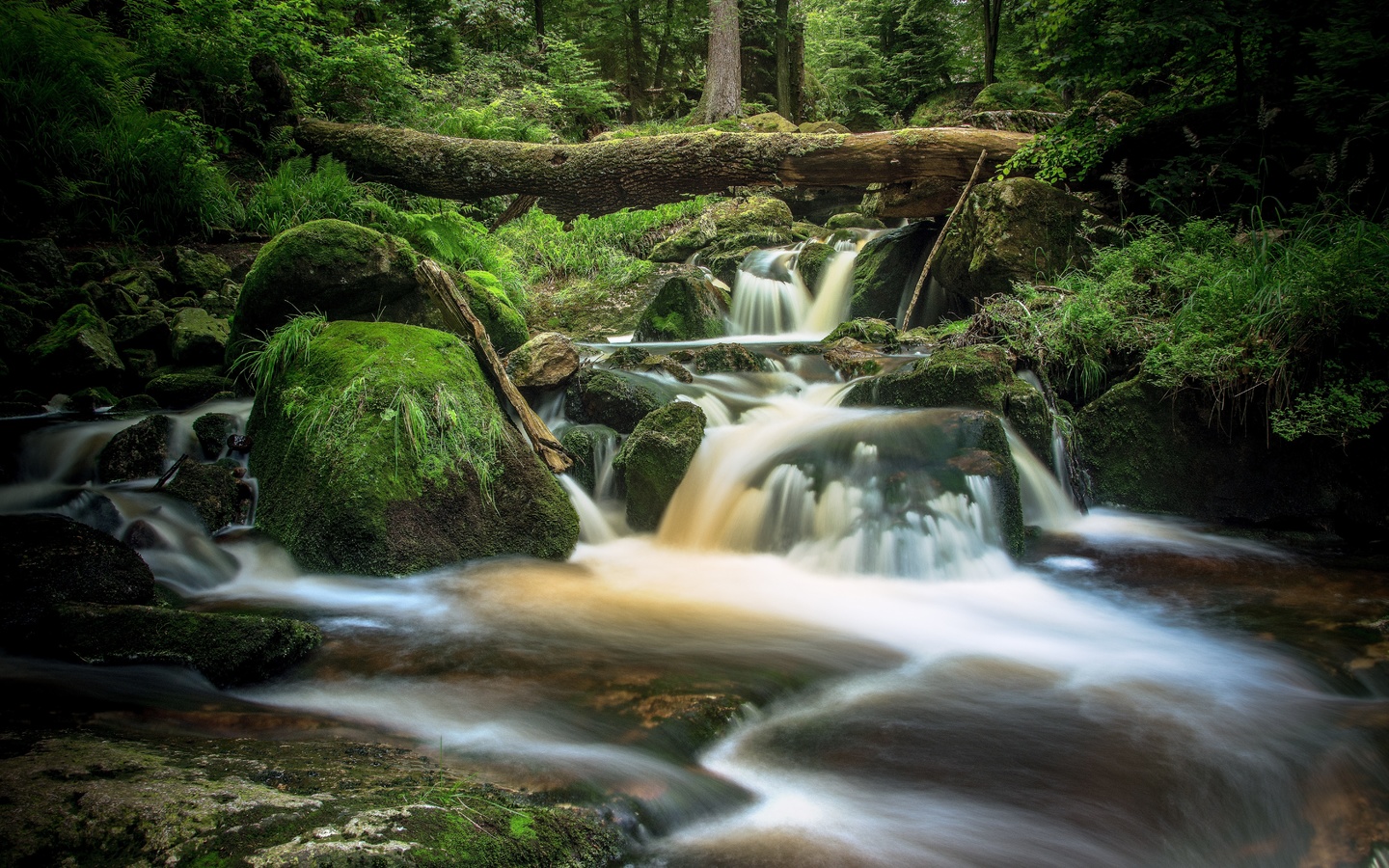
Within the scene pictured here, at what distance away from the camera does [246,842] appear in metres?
1.58

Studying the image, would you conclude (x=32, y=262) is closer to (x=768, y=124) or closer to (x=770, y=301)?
(x=770, y=301)

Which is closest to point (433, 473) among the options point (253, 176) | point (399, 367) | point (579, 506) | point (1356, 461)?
point (399, 367)

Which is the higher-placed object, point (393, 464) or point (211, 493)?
point (393, 464)

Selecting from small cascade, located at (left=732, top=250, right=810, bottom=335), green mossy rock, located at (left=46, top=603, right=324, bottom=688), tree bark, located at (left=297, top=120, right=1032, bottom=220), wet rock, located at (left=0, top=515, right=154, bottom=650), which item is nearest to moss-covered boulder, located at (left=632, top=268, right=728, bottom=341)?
small cascade, located at (left=732, top=250, right=810, bottom=335)

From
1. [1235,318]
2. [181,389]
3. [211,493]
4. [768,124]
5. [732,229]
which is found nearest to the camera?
[211,493]

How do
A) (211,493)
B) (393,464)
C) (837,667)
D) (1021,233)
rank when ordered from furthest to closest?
(1021,233)
(211,493)
(393,464)
(837,667)

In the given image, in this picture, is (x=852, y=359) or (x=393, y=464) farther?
(x=852, y=359)

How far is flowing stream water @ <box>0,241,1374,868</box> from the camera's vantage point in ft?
8.10

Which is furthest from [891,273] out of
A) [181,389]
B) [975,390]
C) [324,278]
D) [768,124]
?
[181,389]

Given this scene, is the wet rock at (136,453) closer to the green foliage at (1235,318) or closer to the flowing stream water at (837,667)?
the flowing stream water at (837,667)

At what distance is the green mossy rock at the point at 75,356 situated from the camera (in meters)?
6.19

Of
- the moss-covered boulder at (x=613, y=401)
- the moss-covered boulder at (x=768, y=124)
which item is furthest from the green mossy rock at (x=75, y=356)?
the moss-covered boulder at (x=768, y=124)

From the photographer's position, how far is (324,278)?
6.01 metres

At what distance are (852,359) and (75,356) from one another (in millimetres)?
7320
